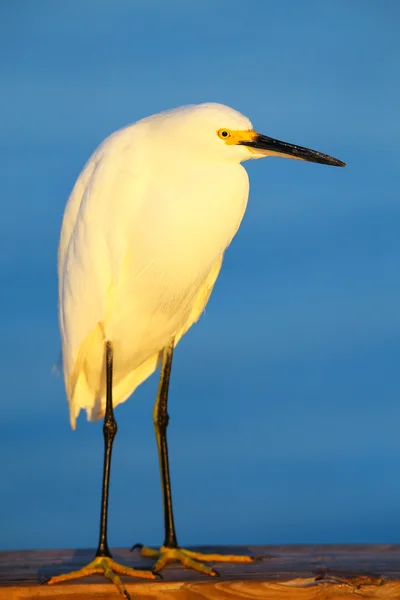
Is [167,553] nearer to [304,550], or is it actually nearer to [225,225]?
[304,550]

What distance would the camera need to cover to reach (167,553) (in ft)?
9.37

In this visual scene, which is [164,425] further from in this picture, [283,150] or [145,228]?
[283,150]

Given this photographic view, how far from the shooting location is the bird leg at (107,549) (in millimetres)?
2609

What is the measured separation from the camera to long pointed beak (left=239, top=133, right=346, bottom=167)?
2.78m

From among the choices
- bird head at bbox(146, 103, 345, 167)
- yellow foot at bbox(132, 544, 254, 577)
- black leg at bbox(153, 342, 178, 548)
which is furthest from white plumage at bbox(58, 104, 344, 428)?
yellow foot at bbox(132, 544, 254, 577)

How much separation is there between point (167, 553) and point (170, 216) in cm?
88

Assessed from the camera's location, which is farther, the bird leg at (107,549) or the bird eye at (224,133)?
the bird eye at (224,133)

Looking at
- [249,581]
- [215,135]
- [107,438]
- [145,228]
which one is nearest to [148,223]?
[145,228]

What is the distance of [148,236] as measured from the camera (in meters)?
2.82

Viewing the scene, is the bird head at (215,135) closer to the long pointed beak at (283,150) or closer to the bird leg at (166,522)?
the long pointed beak at (283,150)

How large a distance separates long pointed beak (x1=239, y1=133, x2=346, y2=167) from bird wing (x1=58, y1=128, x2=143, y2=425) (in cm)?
31

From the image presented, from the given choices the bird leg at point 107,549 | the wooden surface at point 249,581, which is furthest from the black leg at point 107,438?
the wooden surface at point 249,581

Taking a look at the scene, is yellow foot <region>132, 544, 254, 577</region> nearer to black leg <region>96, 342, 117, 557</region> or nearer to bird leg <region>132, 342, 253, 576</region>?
bird leg <region>132, 342, 253, 576</region>

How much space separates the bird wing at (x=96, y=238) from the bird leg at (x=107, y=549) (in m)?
0.11
